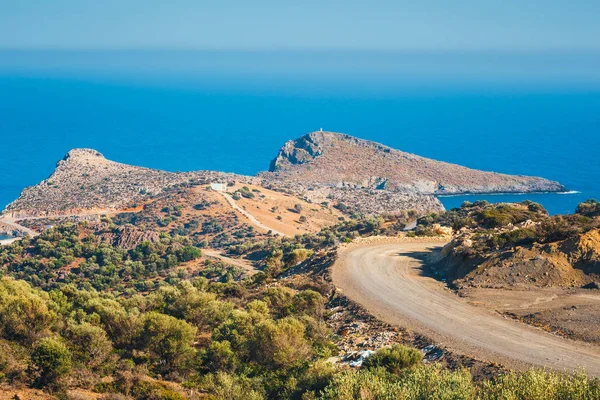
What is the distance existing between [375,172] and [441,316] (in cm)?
9699

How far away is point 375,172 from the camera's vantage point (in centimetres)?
11744

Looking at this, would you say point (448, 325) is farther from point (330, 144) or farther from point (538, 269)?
point (330, 144)

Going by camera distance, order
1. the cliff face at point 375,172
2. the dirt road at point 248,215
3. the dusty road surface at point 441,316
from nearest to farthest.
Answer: the dusty road surface at point 441,316
the dirt road at point 248,215
the cliff face at point 375,172

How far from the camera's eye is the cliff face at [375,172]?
376 ft

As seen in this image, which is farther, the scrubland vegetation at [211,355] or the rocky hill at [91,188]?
the rocky hill at [91,188]

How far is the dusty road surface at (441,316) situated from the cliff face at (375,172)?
80373 mm

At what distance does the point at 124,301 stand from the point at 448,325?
519 inches

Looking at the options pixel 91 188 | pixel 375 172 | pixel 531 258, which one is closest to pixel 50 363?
pixel 531 258

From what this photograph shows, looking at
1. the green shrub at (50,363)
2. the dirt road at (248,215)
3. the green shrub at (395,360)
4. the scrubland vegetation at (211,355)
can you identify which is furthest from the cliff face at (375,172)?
the green shrub at (50,363)

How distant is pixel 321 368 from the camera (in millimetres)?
15773

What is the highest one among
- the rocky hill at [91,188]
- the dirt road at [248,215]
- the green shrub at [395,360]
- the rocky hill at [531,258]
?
the rocky hill at [91,188]

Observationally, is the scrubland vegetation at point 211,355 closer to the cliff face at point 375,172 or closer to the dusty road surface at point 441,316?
the dusty road surface at point 441,316

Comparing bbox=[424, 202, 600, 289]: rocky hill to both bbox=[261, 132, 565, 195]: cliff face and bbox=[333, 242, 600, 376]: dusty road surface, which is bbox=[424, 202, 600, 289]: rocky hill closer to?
bbox=[333, 242, 600, 376]: dusty road surface

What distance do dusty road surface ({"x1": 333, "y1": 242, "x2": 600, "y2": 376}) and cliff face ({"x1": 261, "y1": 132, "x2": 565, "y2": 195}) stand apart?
8037 centimetres
